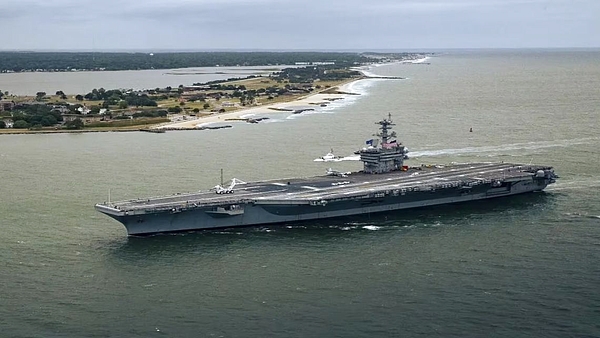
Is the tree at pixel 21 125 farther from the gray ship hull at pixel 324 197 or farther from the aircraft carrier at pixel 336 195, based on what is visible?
the gray ship hull at pixel 324 197

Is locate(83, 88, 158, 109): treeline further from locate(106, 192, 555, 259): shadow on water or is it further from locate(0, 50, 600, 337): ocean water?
locate(106, 192, 555, 259): shadow on water

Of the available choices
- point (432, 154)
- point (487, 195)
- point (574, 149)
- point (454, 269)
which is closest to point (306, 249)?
point (454, 269)

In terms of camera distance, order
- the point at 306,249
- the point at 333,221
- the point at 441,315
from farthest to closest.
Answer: the point at 333,221, the point at 306,249, the point at 441,315

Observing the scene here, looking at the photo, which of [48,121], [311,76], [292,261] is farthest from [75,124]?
[311,76]

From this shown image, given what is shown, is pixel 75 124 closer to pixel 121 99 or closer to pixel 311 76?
pixel 121 99

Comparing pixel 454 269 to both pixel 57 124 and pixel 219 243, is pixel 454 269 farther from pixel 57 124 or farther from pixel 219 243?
pixel 57 124

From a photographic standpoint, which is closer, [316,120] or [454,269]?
[454,269]

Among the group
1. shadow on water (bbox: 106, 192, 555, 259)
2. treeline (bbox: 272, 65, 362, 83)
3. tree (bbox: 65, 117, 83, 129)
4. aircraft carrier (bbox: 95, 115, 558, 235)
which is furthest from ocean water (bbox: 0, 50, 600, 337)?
treeline (bbox: 272, 65, 362, 83)
